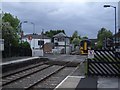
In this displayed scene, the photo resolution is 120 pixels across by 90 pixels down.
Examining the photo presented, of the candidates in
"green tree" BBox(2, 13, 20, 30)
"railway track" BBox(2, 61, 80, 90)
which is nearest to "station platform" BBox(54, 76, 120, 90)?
"railway track" BBox(2, 61, 80, 90)

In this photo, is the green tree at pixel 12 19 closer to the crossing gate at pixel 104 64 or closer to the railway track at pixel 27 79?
the railway track at pixel 27 79

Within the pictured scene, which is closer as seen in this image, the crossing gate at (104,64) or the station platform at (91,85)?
the station platform at (91,85)

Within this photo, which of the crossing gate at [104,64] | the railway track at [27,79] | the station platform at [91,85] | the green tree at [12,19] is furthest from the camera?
the green tree at [12,19]

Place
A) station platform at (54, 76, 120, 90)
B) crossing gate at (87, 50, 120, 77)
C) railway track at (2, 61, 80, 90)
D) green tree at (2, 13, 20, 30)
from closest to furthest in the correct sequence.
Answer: station platform at (54, 76, 120, 90) → railway track at (2, 61, 80, 90) → crossing gate at (87, 50, 120, 77) → green tree at (2, 13, 20, 30)

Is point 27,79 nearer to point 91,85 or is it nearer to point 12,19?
point 91,85

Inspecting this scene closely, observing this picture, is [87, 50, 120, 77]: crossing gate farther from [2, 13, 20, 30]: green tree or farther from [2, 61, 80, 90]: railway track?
[2, 13, 20, 30]: green tree

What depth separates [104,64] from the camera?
21.5 meters

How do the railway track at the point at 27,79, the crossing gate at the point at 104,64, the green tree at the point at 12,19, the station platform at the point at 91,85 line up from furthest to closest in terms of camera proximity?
the green tree at the point at 12,19 < the crossing gate at the point at 104,64 < the railway track at the point at 27,79 < the station platform at the point at 91,85

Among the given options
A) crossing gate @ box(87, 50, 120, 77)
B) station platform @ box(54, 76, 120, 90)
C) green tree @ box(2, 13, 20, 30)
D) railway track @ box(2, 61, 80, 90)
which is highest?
green tree @ box(2, 13, 20, 30)

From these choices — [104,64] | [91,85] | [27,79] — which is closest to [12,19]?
[27,79]

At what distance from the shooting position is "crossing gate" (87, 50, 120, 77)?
842 inches

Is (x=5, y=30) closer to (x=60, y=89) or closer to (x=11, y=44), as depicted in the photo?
(x=11, y=44)

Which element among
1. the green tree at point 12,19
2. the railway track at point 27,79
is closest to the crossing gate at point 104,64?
the railway track at point 27,79

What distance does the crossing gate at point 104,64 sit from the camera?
21.4 metres
